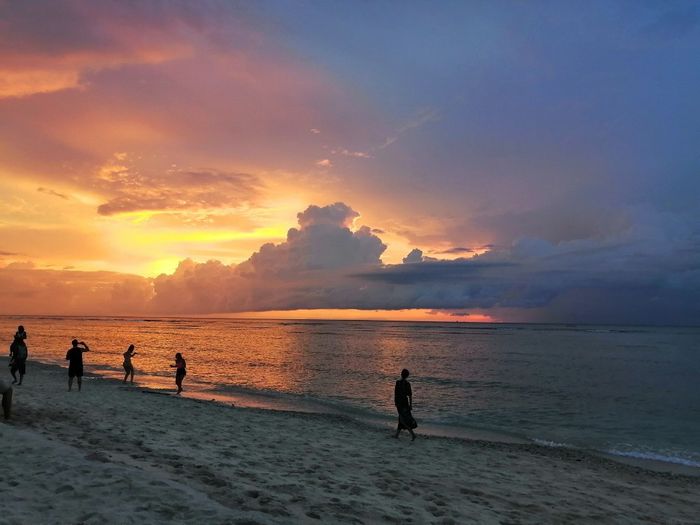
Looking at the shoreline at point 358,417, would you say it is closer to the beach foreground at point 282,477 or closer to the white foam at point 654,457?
the white foam at point 654,457

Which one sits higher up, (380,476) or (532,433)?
(380,476)

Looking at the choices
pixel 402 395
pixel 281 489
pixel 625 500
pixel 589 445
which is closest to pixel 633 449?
pixel 589 445

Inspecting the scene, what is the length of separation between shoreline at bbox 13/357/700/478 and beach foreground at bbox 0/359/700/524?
1.51 meters

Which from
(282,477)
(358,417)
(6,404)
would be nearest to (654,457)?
(358,417)

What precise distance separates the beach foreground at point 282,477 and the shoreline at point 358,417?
1.51 meters

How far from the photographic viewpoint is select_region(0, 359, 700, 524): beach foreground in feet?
23.8

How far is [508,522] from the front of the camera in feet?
28.1

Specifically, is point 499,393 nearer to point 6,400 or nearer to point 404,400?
point 404,400

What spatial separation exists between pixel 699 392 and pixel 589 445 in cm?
2170

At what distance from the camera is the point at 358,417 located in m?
23.0

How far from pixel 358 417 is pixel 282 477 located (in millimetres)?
13704

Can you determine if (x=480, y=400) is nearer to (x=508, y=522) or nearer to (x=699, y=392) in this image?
(x=699, y=392)

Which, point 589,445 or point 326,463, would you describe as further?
point 589,445

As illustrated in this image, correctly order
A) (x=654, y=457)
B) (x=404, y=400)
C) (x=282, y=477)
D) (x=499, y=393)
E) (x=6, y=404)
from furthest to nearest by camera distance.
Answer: (x=499, y=393) < (x=654, y=457) < (x=404, y=400) < (x=6, y=404) < (x=282, y=477)
